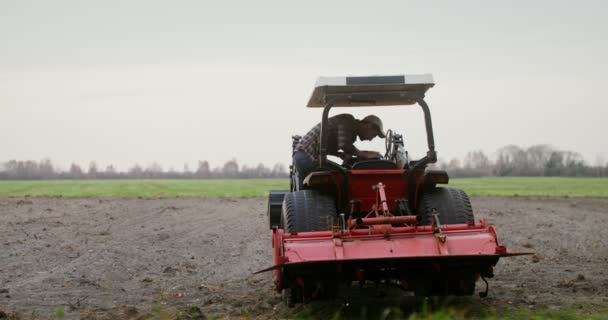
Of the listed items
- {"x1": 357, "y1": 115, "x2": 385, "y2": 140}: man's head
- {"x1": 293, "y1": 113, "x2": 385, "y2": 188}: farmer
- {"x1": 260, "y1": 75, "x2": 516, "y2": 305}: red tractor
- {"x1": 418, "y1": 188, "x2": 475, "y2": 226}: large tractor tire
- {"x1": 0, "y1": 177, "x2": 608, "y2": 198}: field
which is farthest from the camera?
{"x1": 0, "y1": 177, "x2": 608, "y2": 198}: field

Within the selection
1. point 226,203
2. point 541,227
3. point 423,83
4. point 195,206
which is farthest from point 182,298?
point 226,203

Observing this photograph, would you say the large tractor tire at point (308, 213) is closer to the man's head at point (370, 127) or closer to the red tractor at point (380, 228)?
the red tractor at point (380, 228)

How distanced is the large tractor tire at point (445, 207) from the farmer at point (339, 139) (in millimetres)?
1300

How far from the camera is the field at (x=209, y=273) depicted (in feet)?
25.5

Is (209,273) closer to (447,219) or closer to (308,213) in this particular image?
(308,213)

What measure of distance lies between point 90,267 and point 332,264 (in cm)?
609

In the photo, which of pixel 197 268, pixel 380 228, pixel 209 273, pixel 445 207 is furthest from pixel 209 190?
pixel 380 228

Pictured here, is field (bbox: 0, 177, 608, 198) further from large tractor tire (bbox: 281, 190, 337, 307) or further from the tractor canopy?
large tractor tire (bbox: 281, 190, 337, 307)

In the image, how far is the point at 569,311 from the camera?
7074 millimetres

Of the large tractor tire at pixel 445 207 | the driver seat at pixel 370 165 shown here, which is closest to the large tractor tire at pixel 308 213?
the driver seat at pixel 370 165

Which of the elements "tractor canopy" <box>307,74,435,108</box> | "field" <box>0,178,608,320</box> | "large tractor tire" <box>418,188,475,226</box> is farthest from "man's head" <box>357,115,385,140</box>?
"field" <box>0,178,608,320</box>

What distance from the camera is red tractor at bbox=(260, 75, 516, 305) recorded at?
22.6 feet

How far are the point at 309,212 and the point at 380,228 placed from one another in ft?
3.40

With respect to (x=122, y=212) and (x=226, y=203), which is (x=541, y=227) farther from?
(x=226, y=203)
